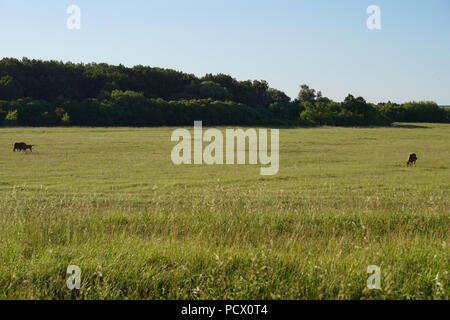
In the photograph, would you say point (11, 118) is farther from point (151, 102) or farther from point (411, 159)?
point (411, 159)

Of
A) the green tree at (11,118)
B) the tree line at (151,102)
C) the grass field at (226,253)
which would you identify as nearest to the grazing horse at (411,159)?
the grass field at (226,253)

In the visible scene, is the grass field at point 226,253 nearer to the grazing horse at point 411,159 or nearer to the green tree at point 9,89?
the grazing horse at point 411,159

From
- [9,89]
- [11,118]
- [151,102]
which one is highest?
[9,89]

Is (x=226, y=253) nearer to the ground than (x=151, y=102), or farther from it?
nearer to the ground

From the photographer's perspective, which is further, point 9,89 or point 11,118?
point 9,89

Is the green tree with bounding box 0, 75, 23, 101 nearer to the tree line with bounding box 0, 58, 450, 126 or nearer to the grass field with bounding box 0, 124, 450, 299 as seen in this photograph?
the tree line with bounding box 0, 58, 450, 126

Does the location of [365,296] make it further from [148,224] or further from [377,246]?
[148,224]

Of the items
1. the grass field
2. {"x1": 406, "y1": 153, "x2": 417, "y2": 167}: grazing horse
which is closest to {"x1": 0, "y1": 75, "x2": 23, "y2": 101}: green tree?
{"x1": 406, "y1": 153, "x2": 417, "y2": 167}: grazing horse

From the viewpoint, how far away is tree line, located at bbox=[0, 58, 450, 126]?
8281 cm

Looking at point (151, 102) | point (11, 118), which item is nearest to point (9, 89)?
point (11, 118)

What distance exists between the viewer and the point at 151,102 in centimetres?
9362

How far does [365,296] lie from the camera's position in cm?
465

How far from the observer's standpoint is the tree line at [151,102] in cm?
8281

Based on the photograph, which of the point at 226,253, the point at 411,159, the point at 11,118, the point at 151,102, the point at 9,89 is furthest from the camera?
the point at 151,102
